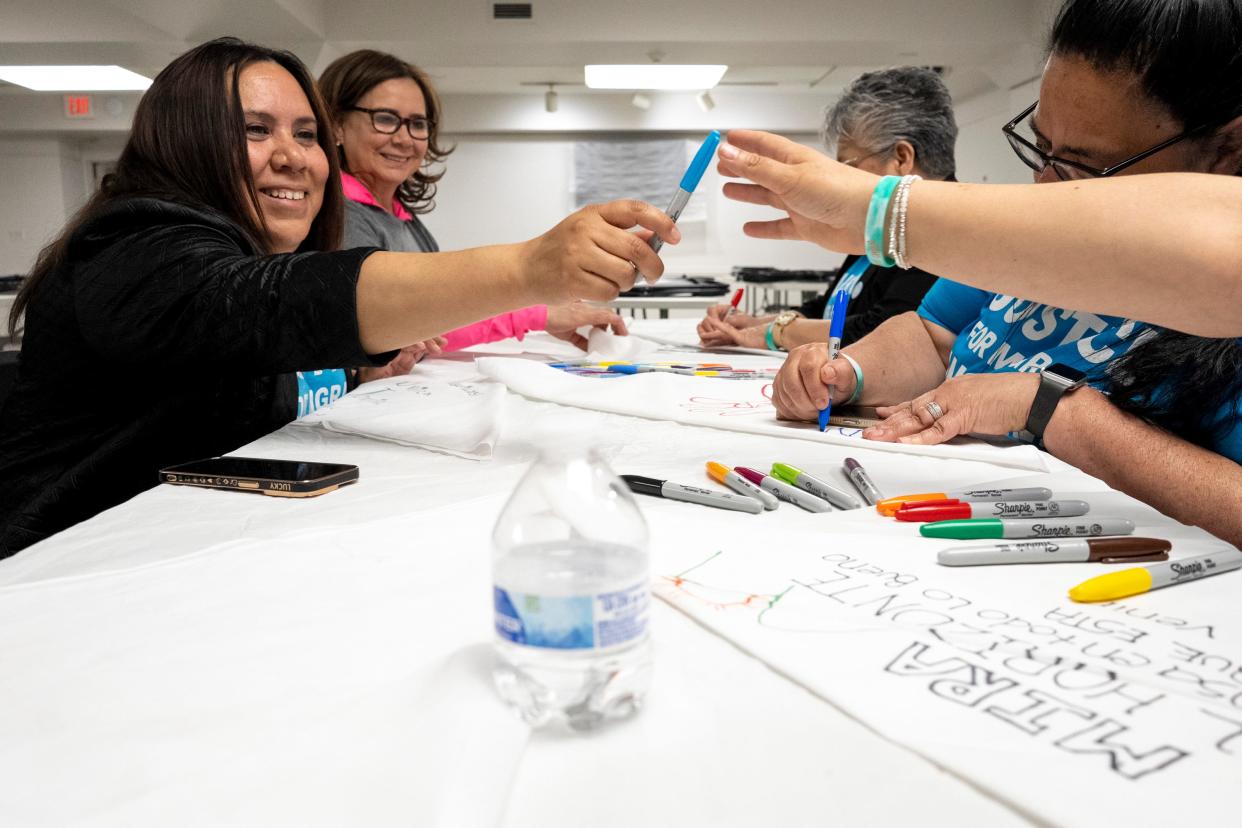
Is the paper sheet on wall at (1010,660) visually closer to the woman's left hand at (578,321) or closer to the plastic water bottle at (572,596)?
the plastic water bottle at (572,596)

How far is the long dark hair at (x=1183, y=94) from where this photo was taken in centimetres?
88

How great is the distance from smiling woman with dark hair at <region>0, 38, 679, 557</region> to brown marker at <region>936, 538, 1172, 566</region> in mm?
526

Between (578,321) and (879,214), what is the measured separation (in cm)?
144

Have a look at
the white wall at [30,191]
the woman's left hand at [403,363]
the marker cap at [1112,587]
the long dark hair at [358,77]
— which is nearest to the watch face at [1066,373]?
the marker cap at [1112,587]

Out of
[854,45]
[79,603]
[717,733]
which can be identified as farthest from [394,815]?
[854,45]

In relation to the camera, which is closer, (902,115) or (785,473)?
(785,473)

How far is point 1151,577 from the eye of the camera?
23.3 inches

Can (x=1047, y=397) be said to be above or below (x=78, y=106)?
below

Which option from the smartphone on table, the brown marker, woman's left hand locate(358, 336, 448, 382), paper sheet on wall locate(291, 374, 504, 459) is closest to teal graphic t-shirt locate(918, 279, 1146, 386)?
the brown marker

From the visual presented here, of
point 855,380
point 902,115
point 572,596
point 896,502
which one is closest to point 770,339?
point 902,115

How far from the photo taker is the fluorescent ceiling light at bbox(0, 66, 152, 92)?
19.3 ft

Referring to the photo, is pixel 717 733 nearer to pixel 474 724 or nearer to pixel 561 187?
pixel 474 724

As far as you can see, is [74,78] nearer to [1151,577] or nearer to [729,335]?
[729,335]

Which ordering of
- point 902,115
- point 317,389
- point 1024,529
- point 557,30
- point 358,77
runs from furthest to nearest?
point 557,30
point 358,77
point 902,115
point 317,389
point 1024,529
